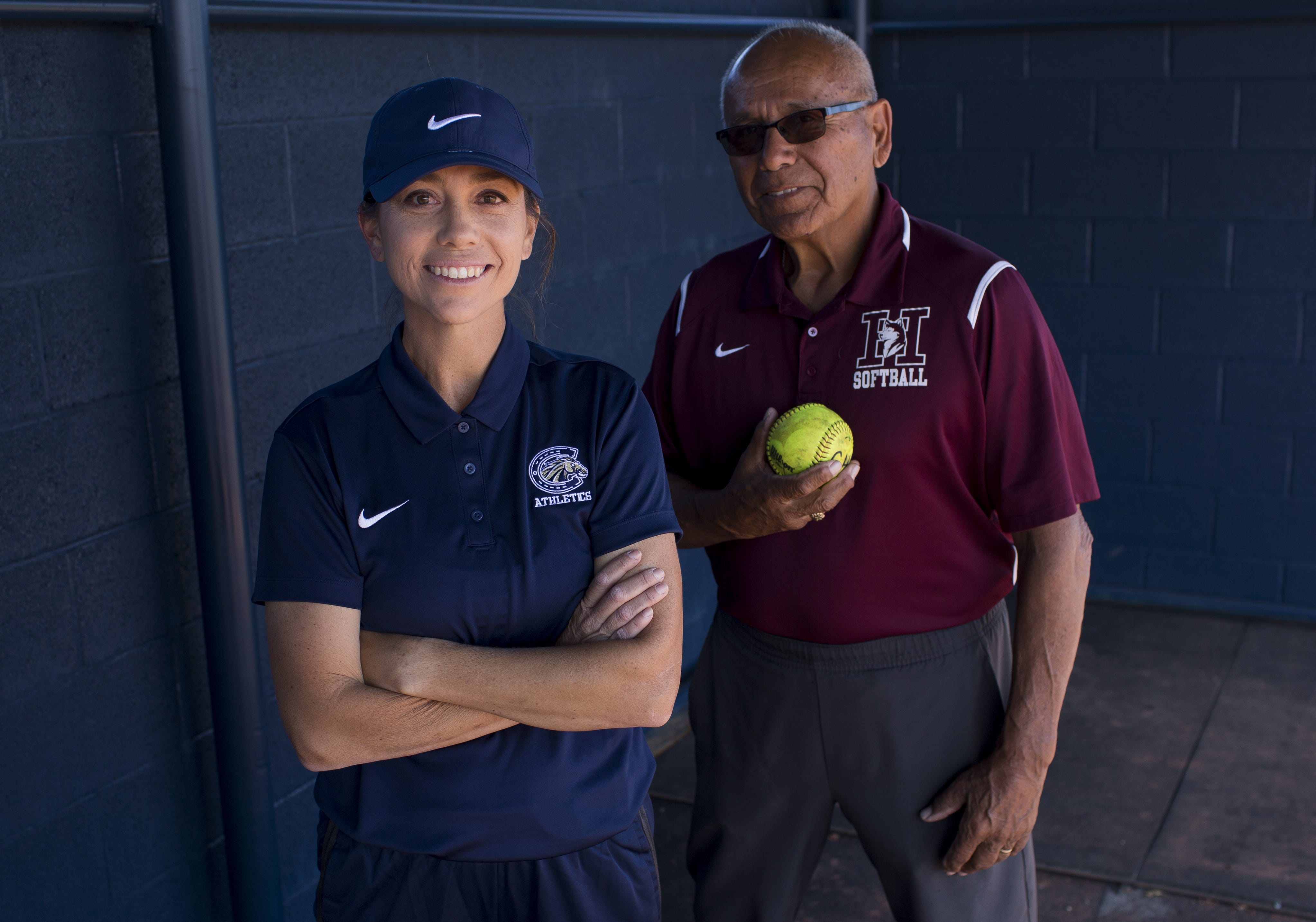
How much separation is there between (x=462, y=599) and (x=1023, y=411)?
2.89 feet

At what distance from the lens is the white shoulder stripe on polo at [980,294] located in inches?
75.5

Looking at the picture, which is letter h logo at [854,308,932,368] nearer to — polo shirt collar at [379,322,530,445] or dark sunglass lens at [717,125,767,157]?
dark sunglass lens at [717,125,767,157]

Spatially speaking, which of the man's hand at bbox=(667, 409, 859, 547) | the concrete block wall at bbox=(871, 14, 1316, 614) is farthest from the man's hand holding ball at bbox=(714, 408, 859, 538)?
the concrete block wall at bbox=(871, 14, 1316, 614)

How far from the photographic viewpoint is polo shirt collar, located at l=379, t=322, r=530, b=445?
158 centimetres

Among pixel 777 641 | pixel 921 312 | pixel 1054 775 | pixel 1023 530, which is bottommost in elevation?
pixel 1054 775

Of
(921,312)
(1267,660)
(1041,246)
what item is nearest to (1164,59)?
(1041,246)

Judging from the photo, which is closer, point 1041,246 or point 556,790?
point 556,790

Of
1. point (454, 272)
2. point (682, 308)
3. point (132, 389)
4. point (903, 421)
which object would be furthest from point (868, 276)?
point (132, 389)

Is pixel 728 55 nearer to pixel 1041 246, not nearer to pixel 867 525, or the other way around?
pixel 1041 246

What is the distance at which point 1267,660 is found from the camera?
14.3 ft

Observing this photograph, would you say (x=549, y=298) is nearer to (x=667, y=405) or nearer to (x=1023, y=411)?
(x=667, y=405)

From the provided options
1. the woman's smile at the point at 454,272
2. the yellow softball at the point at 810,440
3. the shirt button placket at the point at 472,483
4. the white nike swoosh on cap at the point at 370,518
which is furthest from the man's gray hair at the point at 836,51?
the white nike swoosh on cap at the point at 370,518

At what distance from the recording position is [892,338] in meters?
1.95

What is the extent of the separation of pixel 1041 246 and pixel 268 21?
330 centimetres
